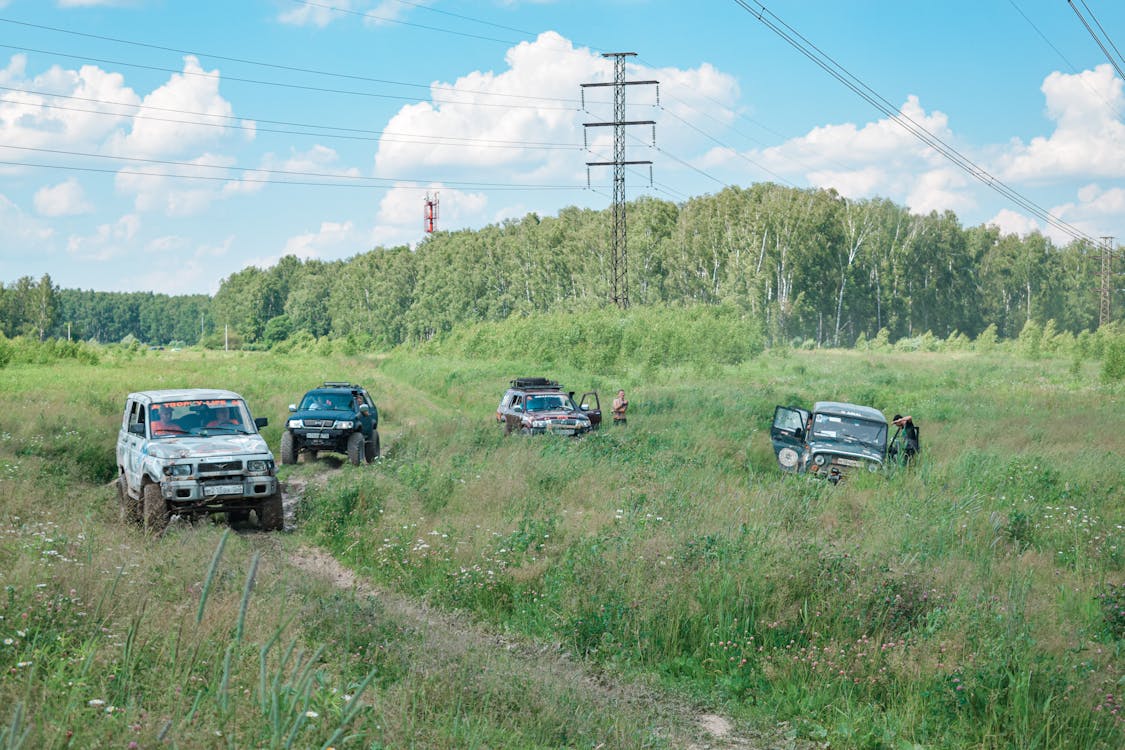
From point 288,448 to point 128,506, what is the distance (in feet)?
23.2

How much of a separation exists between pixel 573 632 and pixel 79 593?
164 inches

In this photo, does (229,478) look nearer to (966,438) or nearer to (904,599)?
(904,599)

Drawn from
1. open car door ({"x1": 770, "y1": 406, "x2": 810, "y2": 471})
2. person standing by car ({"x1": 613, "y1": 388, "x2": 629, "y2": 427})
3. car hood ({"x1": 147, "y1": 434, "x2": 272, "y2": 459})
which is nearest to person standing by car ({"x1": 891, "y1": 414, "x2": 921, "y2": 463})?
open car door ({"x1": 770, "y1": 406, "x2": 810, "y2": 471})

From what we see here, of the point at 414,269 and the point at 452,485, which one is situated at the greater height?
the point at 414,269

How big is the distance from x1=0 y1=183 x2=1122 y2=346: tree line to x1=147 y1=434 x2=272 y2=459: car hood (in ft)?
210

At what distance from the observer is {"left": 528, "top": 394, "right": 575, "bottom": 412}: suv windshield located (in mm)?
23672

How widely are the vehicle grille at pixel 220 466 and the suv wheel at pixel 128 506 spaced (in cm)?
117

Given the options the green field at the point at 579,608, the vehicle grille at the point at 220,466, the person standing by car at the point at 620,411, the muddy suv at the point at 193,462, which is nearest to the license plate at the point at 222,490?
the muddy suv at the point at 193,462

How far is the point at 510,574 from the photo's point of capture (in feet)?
33.9

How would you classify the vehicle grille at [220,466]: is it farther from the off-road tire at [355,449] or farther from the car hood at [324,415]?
the car hood at [324,415]

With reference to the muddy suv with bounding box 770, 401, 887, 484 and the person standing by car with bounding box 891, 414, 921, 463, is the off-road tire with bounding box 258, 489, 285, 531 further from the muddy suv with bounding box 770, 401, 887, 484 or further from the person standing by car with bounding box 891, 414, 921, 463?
the person standing by car with bounding box 891, 414, 921, 463

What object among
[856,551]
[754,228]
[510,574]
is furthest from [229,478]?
[754,228]

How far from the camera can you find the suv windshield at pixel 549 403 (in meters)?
23.7

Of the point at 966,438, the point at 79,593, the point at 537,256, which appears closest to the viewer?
the point at 79,593
